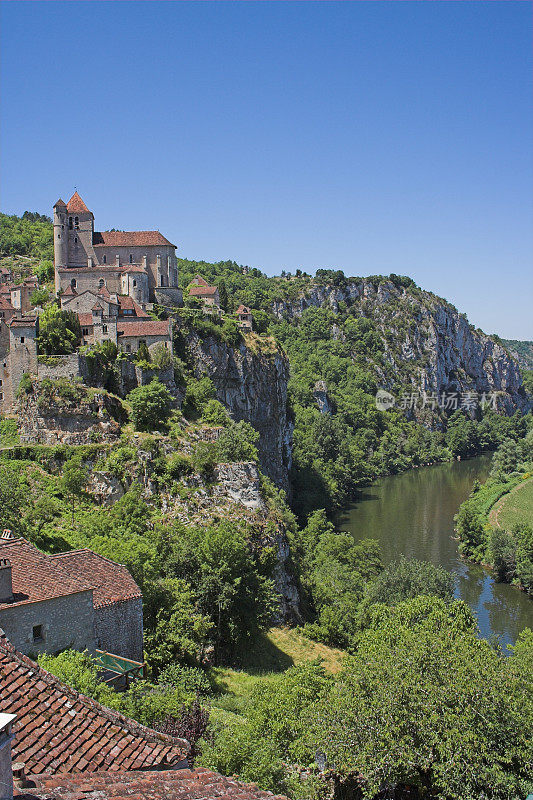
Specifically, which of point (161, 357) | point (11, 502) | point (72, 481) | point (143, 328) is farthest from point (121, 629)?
point (143, 328)

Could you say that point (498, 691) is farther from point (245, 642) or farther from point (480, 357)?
point (480, 357)

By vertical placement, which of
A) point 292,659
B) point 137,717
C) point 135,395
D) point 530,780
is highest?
point 135,395

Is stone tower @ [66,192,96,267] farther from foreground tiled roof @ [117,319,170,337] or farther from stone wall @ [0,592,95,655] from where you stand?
stone wall @ [0,592,95,655]

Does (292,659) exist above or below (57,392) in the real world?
below

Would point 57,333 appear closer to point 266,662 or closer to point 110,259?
point 110,259

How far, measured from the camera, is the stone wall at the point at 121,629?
18766mm

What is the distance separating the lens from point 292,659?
3147cm

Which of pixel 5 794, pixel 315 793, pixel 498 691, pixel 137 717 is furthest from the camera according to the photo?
pixel 498 691

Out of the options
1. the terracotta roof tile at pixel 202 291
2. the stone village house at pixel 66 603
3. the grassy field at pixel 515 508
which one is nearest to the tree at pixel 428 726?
the stone village house at pixel 66 603

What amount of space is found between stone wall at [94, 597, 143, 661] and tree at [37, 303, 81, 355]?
79.3ft

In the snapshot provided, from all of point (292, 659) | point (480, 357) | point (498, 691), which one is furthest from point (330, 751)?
point (480, 357)

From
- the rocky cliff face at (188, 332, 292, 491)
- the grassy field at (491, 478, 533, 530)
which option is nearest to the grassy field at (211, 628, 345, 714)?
the rocky cliff face at (188, 332, 292, 491)

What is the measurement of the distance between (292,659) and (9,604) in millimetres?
19571

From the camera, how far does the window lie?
1576cm
